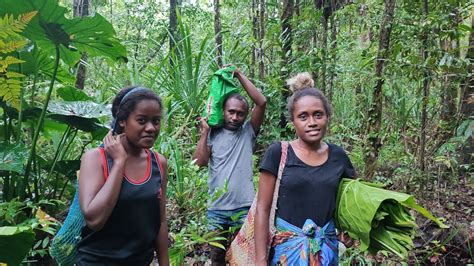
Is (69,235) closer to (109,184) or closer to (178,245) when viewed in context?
(109,184)

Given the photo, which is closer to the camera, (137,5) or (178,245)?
(178,245)

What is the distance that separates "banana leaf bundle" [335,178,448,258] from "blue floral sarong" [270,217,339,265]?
0.11 metres

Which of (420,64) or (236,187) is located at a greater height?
(420,64)

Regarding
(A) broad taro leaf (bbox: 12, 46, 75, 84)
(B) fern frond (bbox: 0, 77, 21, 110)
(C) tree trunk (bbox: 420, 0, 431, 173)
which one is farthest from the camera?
(C) tree trunk (bbox: 420, 0, 431, 173)

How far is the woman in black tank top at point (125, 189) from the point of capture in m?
1.84

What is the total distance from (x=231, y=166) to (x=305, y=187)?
1.37 meters

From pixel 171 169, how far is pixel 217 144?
838 millimetres

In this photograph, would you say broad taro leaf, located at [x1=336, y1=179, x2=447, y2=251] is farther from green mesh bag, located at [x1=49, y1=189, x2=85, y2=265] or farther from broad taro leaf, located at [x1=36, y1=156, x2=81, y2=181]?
broad taro leaf, located at [x1=36, y1=156, x2=81, y2=181]

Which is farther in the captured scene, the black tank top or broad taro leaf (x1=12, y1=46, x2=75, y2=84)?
broad taro leaf (x1=12, y1=46, x2=75, y2=84)

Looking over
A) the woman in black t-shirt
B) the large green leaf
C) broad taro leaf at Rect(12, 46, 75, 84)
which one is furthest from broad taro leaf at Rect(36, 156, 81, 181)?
the woman in black t-shirt

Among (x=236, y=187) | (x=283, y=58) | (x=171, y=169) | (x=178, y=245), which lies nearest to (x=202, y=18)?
(x=283, y=58)

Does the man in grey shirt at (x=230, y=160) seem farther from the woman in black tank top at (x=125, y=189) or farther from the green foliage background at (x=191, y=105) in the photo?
the woman in black tank top at (x=125, y=189)

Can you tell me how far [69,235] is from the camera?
77.9 inches

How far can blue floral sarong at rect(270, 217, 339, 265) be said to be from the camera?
2.08m
